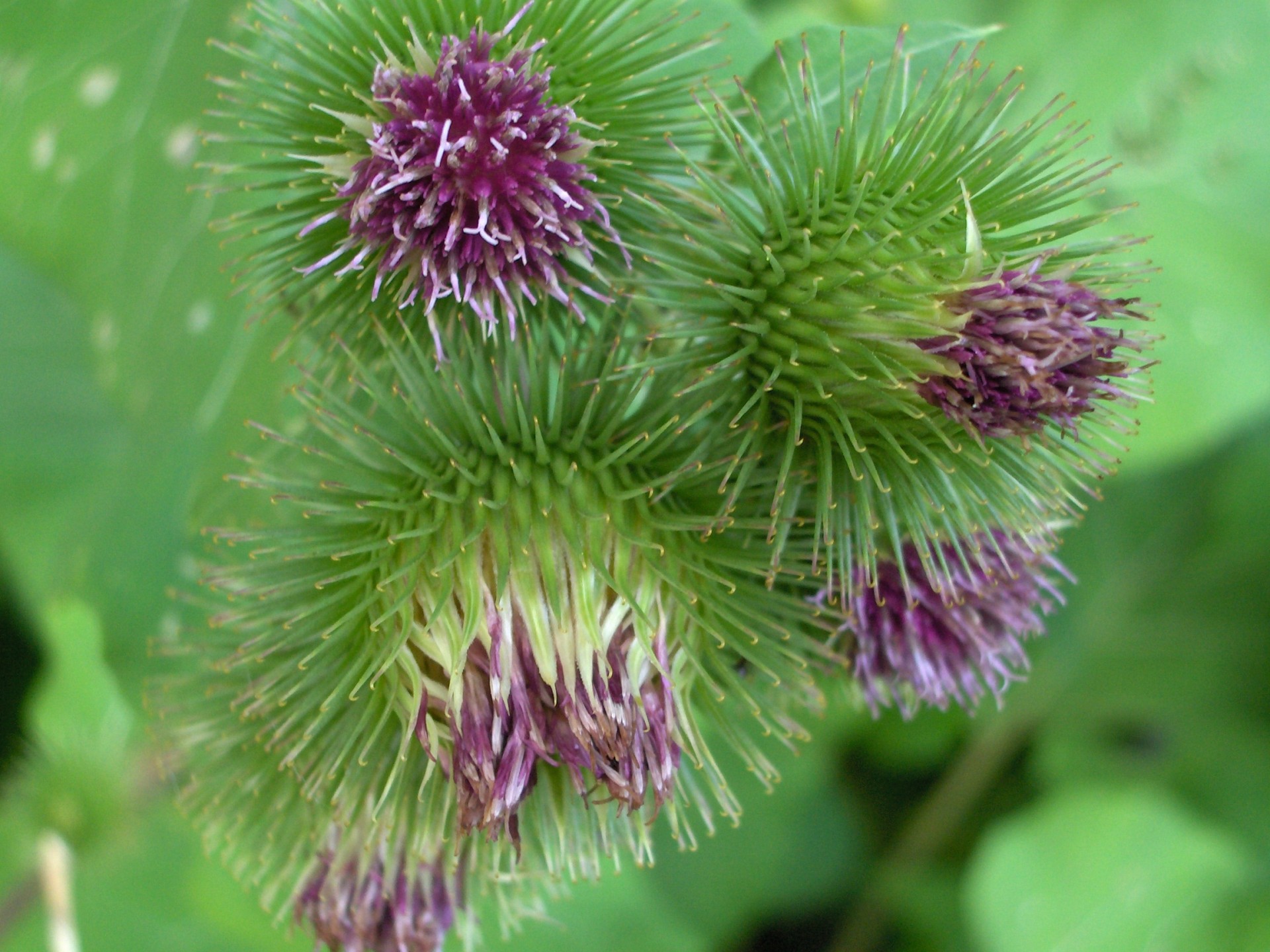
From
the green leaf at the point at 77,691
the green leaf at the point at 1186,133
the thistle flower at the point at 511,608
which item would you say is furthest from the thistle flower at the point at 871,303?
the green leaf at the point at 77,691

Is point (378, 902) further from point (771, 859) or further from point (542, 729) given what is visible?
point (771, 859)

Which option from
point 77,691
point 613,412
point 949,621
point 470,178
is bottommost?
point 949,621

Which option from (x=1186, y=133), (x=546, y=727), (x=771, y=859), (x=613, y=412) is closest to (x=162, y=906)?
(x=771, y=859)

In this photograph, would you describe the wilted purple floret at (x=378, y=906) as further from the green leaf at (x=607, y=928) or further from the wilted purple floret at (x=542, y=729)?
the green leaf at (x=607, y=928)

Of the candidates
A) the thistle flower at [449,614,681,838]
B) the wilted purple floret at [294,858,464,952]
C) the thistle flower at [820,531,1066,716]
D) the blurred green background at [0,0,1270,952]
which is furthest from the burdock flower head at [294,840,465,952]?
the thistle flower at [820,531,1066,716]

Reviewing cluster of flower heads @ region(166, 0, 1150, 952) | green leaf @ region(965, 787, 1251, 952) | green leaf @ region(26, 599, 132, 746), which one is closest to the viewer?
cluster of flower heads @ region(166, 0, 1150, 952)

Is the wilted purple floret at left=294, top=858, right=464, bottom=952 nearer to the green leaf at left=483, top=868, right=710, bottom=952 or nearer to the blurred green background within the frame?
the blurred green background

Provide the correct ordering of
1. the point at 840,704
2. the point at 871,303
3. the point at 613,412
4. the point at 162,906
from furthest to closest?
the point at 162,906 < the point at 840,704 < the point at 613,412 < the point at 871,303
